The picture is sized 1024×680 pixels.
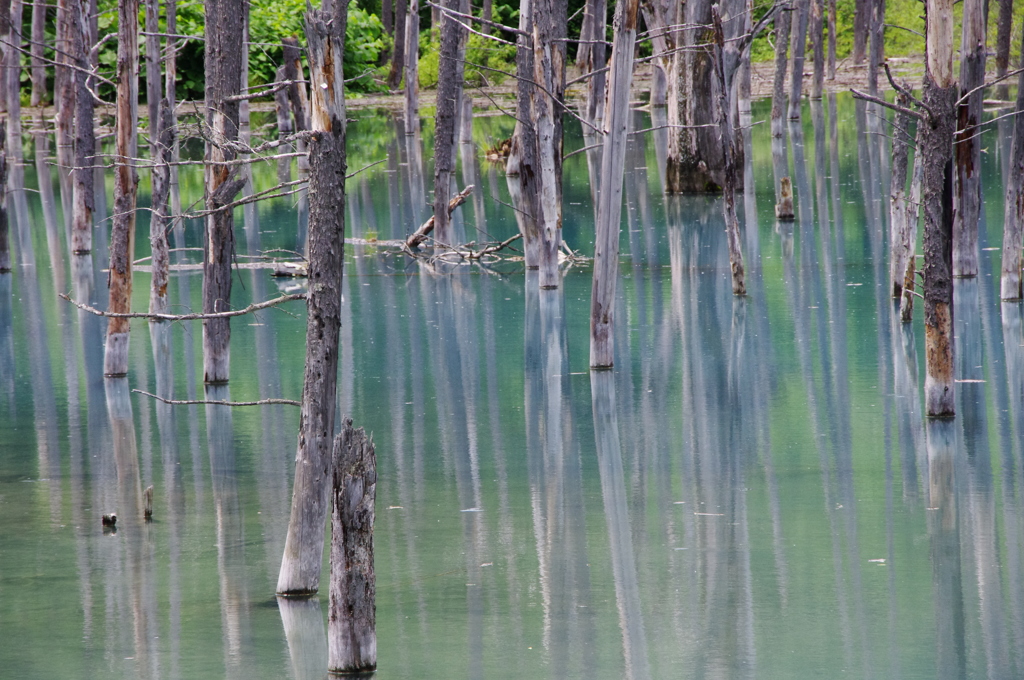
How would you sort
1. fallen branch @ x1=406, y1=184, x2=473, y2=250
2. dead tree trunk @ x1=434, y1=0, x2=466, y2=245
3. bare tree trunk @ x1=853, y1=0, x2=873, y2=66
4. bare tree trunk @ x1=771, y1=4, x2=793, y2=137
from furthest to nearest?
bare tree trunk @ x1=853, y1=0, x2=873, y2=66, bare tree trunk @ x1=771, y1=4, x2=793, y2=137, fallen branch @ x1=406, y1=184, x2=473, y2=250, dead tree trunk @ x1=434, y1=0, x2=466, y2=245

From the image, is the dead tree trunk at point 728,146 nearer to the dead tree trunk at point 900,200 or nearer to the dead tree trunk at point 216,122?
the dead tree trunk at point 900,200

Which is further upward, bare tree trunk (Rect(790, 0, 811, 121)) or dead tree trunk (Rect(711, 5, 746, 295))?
bare tree trunk (Rect(790, 0, 811, 121))

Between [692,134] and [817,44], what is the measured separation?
1617 cm

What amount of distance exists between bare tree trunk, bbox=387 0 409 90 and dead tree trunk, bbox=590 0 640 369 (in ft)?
116

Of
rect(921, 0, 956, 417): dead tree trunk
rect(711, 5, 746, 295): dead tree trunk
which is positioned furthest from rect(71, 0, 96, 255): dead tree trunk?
rect(921, 0, 956, 417): dead tree trunk

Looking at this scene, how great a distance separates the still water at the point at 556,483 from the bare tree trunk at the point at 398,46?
29.8 metres

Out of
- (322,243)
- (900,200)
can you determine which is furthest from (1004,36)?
(322,243)

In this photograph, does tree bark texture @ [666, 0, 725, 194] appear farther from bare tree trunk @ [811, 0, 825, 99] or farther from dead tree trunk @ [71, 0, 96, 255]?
bare tree trunk @ [811, 0, 825, 99]

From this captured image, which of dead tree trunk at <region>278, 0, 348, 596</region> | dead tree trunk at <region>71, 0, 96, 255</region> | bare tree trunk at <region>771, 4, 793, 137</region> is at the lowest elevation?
Answer: dead tree trunk at <region>278, 0, 348, 596</region>

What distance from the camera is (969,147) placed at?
15734 mm

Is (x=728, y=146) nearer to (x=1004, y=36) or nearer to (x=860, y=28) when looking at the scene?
(x=1004, y=36)

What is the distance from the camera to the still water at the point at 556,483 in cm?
765

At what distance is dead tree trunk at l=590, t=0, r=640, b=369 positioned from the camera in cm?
1311

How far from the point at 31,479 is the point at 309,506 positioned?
172 inches
